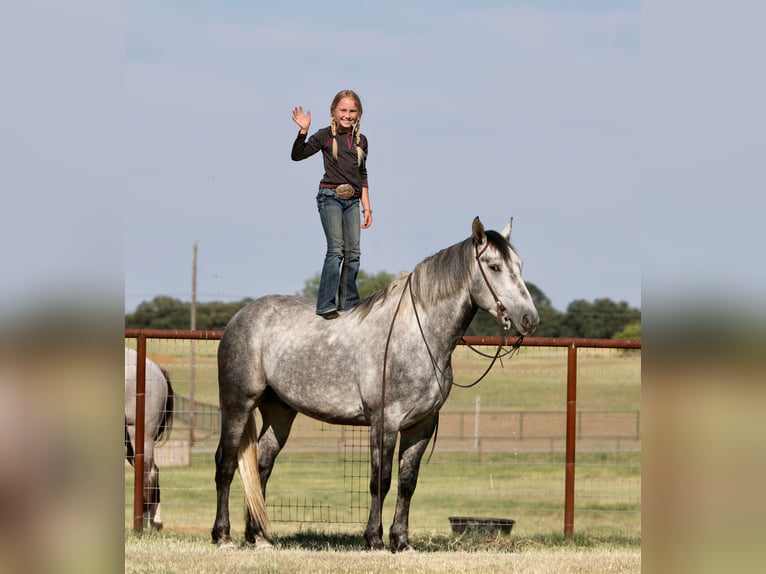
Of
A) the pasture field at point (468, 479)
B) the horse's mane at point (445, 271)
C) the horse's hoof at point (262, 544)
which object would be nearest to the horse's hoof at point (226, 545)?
the horse's hoof at point (262, 544)

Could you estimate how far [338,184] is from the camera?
7.85 meters

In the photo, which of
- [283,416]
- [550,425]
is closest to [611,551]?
[283,416]

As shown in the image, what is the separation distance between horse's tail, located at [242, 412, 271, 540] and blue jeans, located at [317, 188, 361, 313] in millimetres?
1270

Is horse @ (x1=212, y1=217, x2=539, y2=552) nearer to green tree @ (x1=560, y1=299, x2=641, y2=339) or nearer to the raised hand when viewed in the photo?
the raised hand

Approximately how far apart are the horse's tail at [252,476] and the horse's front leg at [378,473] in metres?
0.93

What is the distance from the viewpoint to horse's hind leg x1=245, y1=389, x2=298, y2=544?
8.94 m

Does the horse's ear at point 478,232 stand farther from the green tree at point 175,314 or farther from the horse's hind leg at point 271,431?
the green tree at point 175,314

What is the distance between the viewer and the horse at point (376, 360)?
771 cm

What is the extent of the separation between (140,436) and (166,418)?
4.98 feet
